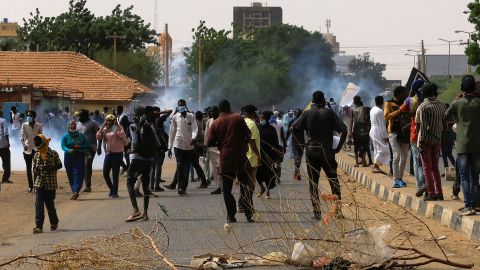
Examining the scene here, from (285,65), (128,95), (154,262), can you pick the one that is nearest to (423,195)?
(154,262)

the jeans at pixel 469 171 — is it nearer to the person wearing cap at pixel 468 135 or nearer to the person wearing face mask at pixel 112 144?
the person wearing cap at pixel 468 135

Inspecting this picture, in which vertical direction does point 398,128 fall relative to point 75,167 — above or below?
above

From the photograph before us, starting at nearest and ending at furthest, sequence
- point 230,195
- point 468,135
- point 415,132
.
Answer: point 468,135 < point 230,195 < point 415,132

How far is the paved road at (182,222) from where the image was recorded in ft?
36.5

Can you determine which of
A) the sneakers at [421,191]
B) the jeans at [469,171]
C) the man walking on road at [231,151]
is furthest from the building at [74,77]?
the jeans at [469,171]

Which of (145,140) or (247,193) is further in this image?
(145,140)

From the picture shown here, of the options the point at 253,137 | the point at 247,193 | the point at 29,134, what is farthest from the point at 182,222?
the point at 29,134

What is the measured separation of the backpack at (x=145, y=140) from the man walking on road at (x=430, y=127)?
3.87 m

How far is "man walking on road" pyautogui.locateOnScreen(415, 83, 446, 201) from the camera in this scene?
14.1 meters

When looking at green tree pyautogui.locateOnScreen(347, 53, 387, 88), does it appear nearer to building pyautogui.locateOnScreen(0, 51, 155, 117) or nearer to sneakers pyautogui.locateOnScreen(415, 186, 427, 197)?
building pyautogui.locateOnScreen(0, 51, 155, 117)

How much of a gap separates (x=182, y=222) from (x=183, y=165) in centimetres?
556

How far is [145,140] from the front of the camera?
1529 centimetres

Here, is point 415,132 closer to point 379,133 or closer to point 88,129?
point 379,133

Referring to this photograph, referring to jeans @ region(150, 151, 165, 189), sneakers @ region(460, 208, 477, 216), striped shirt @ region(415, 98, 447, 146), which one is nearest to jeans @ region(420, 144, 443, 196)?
striped shirt @ region(415, 98, 447, 146)
